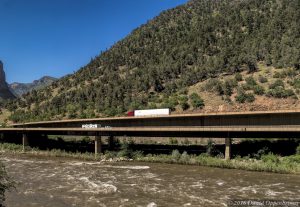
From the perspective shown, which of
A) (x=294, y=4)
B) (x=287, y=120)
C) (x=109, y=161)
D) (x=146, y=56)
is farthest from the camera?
(x=146, y=56)

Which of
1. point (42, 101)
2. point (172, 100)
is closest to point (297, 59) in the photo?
point (172, 100)

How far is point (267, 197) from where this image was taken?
30.5 metres

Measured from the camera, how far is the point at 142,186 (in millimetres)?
36625

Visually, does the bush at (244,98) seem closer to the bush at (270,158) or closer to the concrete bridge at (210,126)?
the concrete bridge at (210,126)

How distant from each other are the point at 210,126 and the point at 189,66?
6758 cm

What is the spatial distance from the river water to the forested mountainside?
44095 mm

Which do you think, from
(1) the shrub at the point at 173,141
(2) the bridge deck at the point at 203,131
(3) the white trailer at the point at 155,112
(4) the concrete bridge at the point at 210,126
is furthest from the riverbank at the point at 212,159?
(1) the shrub at the point at 173,141

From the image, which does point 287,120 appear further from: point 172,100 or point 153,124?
point 172,100

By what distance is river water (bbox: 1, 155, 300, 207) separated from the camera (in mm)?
30812

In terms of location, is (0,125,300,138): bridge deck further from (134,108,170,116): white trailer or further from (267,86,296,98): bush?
(267,86,296,98): bush

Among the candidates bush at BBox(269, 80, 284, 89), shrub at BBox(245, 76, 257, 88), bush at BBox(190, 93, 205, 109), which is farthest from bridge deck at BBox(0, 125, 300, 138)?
shrub at BBox(245, 76, 257, 88)

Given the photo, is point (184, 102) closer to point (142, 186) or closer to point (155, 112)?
point (155, 112)

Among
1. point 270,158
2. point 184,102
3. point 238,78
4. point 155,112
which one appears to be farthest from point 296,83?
point 270,158

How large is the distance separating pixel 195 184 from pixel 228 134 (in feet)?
49.7
